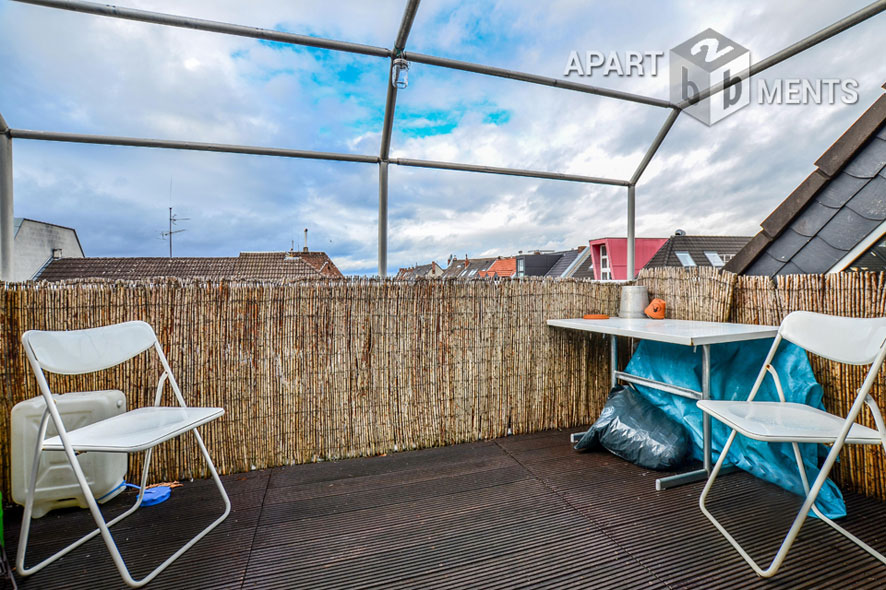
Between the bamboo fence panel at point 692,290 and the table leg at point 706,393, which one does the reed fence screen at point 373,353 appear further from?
the table leg at point 706,393

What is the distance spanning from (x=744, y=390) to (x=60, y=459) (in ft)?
12.8

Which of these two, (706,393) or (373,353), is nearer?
(706,393)

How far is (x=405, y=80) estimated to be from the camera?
2.44 meters

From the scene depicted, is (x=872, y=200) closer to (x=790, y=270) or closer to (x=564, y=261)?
(x=790, y=270)

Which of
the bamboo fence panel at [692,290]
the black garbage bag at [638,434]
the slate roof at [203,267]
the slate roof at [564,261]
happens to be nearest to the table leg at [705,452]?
the black garbage bag at [638,434]

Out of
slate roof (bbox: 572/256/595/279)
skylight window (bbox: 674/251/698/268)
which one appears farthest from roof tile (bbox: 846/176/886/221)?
skylight window (bbox: 674/251/698/268)

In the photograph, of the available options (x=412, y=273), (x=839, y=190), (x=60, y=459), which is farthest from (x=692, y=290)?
(x=60, y=459)

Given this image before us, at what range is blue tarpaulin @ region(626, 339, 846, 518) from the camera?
2.20 meters

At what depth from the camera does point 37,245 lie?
8.41 feet

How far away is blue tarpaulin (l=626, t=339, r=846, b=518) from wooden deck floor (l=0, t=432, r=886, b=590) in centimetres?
10

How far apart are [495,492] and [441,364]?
103cm

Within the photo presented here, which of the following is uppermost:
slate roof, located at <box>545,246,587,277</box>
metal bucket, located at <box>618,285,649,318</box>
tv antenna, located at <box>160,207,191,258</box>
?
slate roof, located at <box>545,246,587,277</box>

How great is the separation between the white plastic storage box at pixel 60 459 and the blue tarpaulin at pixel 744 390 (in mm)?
3497

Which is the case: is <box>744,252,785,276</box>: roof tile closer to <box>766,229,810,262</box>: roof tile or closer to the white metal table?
<box>766,229,810,262</box>: roof tile
